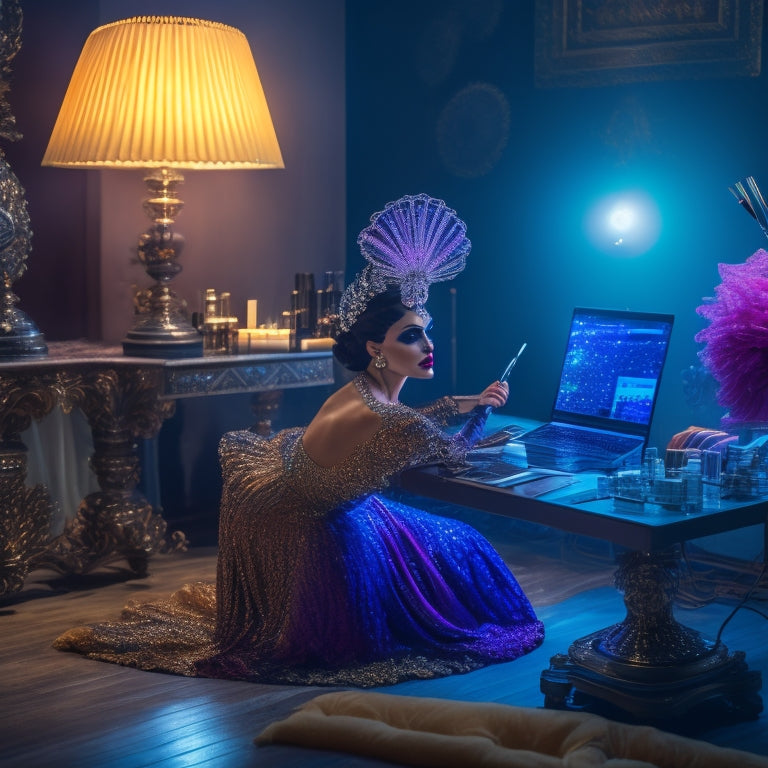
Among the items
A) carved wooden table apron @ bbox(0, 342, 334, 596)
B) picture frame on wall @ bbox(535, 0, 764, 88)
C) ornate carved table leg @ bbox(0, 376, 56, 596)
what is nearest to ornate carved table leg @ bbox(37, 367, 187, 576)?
carved wooden table apron @ bbox(0, 342, 334, 596)

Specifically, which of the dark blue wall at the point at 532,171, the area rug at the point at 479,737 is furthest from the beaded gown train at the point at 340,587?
the dark blue wall at the point at 532,171

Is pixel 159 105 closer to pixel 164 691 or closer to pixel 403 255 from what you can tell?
pixel 403 255

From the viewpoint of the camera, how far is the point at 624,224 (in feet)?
13.5

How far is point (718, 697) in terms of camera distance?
9.06 feet

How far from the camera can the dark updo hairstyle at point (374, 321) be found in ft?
10.4

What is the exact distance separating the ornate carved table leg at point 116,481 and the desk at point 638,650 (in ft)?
4.39

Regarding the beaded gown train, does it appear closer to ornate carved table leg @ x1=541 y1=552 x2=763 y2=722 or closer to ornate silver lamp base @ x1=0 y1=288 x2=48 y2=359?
ornate carved table leg @ x1=541 y1=552 x2=763 y2=722

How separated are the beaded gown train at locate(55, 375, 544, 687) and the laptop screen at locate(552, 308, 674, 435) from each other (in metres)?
0.37

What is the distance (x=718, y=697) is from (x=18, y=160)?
2945 millimetres

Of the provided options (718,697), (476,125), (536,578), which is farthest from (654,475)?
(476,125)

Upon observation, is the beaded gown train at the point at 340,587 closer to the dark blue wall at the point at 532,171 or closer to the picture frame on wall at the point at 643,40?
the dark blue wall at the point at 532,171

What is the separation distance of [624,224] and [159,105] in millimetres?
1601

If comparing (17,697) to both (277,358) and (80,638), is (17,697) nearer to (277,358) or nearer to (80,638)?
(80,638)

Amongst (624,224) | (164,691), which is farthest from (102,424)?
(624,224)
